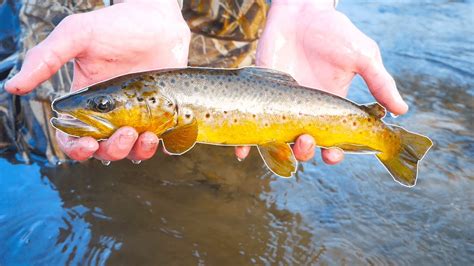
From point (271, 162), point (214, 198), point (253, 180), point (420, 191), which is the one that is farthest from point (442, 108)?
point (271, 162)

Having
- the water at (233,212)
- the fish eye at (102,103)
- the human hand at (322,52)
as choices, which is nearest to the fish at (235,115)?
the fish eye at (102,103)

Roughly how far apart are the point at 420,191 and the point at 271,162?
1.84 metres

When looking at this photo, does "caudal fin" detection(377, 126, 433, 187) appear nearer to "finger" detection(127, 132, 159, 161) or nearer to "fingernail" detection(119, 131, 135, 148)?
"finger" detection(127, 132, 159, 161)

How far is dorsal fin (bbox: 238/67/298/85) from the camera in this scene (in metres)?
2.70

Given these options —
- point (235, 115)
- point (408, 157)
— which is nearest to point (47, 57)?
point (235, 115)

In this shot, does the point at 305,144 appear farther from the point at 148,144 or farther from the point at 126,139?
the point at 126,139

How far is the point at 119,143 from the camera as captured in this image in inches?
97.4

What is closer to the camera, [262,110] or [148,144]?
[148,144]

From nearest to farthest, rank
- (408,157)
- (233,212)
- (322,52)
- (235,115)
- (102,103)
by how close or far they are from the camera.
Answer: (102,103)
(235,115)
(408,157)
(322,52)
(233,212)

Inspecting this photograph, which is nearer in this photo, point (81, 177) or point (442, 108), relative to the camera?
point (81, 177)

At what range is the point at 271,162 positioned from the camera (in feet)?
9.18

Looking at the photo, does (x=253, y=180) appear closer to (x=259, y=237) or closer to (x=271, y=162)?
(x=259, y=237)

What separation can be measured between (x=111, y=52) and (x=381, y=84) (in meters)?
1.61

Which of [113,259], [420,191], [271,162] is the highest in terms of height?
[271,162]
